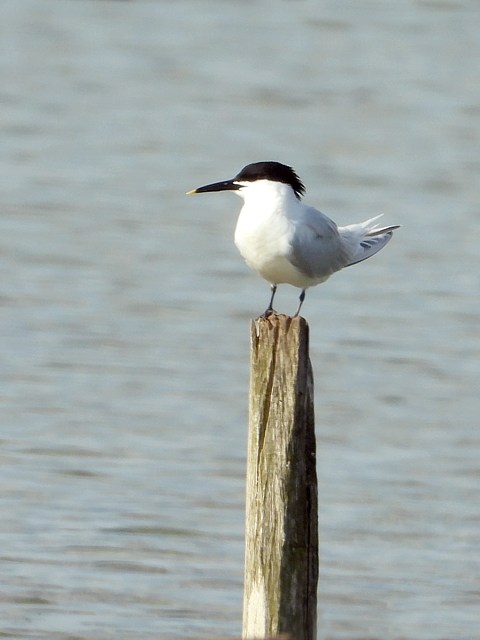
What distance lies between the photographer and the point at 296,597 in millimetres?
5301

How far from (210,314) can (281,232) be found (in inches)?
281

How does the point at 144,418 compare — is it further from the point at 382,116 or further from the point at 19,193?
the point at 382,116

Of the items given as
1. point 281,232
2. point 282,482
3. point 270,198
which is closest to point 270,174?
point 270,198

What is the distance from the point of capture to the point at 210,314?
43.5 feet

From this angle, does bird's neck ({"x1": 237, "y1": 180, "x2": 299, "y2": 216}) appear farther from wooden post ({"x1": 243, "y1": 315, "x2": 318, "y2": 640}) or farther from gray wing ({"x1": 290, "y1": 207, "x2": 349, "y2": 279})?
wooden post ({"x1": 243, "y1": 315, "x2": 318, "y2": 640})

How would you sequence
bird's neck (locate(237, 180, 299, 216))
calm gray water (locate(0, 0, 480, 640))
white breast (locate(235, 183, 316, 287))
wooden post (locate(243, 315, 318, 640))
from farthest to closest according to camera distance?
calm gray water (locate(0, 0, 480, 640))
bird's neck (locate(237, 180, 299, 216))
white breast (locate(235, 183, 316, 287))
wooden post (locate(243, 315, 318, 640))

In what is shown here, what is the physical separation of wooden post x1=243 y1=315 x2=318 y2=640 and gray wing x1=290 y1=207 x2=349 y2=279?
94cm

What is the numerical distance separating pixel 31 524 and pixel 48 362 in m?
3.18

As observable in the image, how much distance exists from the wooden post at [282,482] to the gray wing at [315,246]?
94 cm

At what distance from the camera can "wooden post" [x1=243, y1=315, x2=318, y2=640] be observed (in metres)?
5.18

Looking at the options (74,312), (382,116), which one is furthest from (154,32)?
(74,312)

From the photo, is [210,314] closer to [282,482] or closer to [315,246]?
[315,246]

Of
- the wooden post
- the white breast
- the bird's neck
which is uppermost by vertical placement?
the bird's neck

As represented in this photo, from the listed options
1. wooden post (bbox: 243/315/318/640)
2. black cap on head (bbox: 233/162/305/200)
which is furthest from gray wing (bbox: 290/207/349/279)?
wooden post (bbox: 243/315/318/640)
